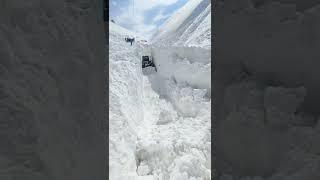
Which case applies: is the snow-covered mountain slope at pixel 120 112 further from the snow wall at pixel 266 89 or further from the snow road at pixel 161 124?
the snow wall at pixel 266 89

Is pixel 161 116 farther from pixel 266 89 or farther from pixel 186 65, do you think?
pixel 266 89

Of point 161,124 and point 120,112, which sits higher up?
point 120,112

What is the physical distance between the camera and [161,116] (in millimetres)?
3555

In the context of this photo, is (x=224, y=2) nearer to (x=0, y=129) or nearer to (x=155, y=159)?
(x=0, y=129)

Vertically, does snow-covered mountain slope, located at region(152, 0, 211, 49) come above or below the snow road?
above

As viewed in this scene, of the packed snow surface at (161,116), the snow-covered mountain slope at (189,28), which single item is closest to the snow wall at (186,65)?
the packed snow surface at (161,116)

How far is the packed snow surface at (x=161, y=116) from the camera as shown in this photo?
2180mm

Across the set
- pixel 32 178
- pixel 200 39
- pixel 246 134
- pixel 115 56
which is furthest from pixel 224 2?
pixel 200 39

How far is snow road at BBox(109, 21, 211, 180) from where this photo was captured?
85.1 inches

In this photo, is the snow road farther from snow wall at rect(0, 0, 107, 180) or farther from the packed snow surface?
snow wall at rect(0, 0, 107, 180)

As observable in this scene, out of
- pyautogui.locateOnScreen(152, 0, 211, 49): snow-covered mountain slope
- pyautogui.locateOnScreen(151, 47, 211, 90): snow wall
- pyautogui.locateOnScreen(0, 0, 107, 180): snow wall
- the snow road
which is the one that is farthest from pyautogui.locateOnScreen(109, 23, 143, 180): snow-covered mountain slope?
pyautogui.locateOnScreen(152, 0, 211, 49): snow-covered mountain slope

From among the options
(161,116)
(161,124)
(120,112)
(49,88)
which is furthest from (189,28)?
(49,88)

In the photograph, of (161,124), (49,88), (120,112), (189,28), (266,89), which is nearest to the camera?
(266,89)

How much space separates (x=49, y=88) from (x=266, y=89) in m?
0.67
